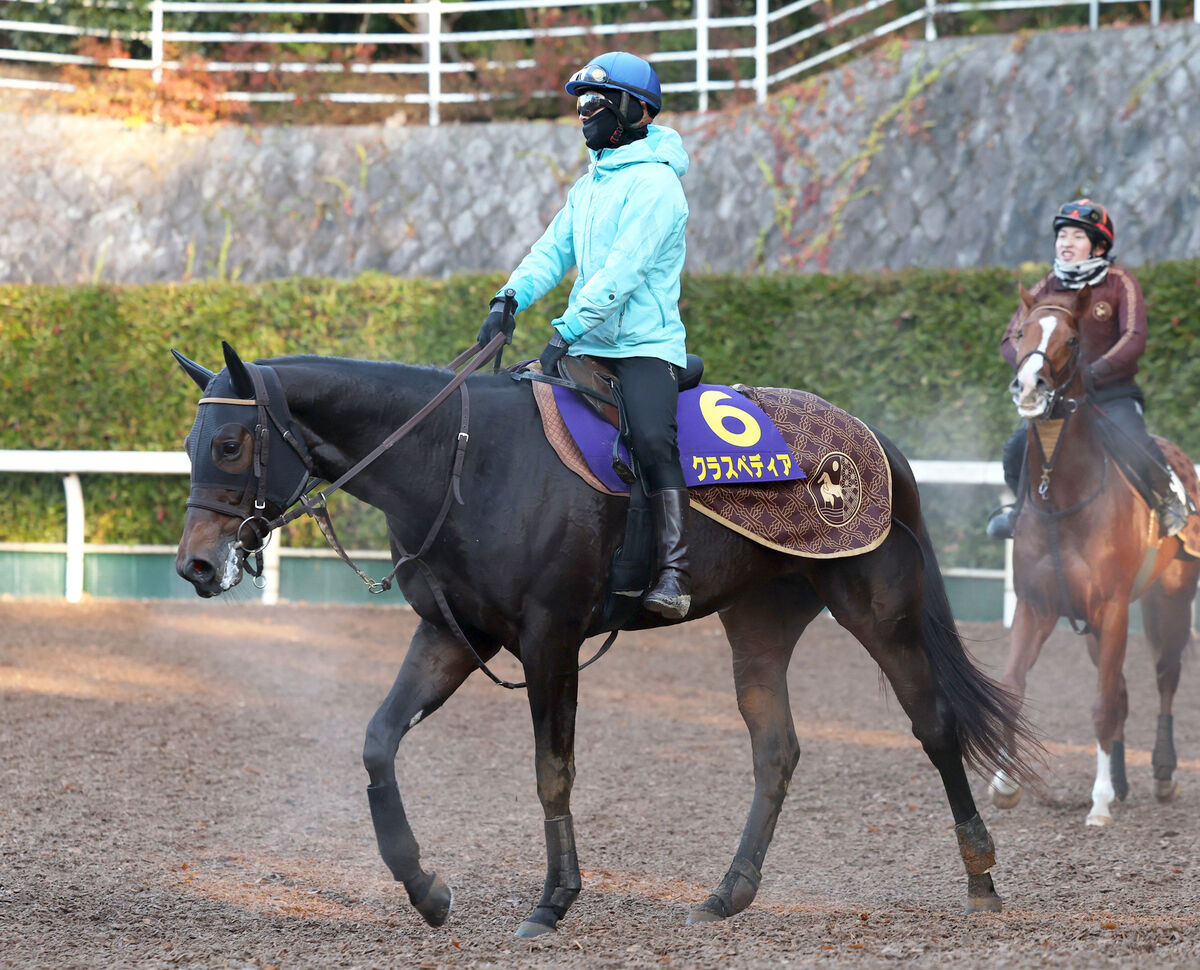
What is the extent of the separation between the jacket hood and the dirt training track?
101 inches

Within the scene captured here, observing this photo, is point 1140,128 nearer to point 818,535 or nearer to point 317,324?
point 317,324

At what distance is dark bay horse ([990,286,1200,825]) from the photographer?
6387mm

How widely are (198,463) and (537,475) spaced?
3.49 ft

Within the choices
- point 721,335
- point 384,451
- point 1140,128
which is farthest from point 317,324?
point 1140,128

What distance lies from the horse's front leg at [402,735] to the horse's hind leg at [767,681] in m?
1.15

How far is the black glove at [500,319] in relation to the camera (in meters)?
4.48

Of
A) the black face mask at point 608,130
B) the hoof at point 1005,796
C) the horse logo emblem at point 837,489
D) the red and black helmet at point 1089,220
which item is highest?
the black face mask at point 608,130

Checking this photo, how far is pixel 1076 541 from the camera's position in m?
6.56

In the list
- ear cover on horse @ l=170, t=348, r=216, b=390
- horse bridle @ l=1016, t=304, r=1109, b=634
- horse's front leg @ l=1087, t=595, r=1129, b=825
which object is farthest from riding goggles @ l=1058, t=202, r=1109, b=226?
ear cover on horse @ l=170, t=348, r=216, b=390

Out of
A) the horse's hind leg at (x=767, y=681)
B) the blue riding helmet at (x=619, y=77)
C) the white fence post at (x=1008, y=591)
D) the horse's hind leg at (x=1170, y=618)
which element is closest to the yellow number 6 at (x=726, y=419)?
the horse's hind leg at (x=767, y=681)

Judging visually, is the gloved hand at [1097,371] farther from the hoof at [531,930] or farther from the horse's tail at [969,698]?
the hoof at [531,930]

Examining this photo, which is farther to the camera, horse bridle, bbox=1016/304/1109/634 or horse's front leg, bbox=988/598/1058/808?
horse's front leg, bbox=988/598/1058/808

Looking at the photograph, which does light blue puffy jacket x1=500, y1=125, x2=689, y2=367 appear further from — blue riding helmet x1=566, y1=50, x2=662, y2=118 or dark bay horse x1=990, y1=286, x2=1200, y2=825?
dark bay horse x1=990, y1=286, x2=1200, y2=825

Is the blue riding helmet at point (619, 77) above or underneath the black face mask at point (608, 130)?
above
